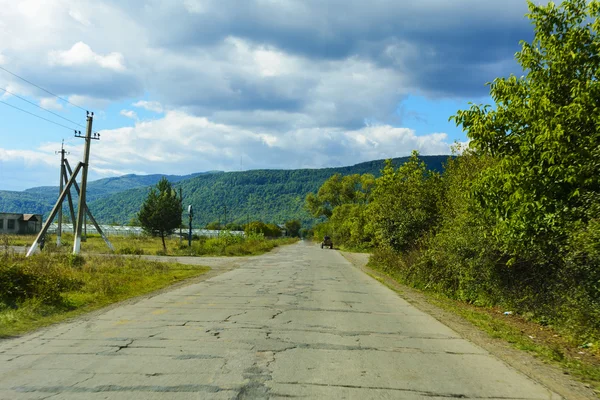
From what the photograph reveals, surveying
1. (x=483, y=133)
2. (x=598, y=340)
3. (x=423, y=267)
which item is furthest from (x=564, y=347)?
(x=423, y=267)

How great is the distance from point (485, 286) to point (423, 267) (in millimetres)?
4986

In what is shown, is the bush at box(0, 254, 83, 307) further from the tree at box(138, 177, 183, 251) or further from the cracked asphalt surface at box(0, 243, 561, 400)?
the tree at box(138, 177, 183, 251)

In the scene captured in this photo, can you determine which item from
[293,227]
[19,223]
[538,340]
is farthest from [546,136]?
[293,227]

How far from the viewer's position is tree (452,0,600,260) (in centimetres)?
848

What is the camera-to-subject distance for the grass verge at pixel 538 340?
22.8 ft

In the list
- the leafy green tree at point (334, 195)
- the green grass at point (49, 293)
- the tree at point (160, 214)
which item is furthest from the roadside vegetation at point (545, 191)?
the leafy green tree at point (334, 195)

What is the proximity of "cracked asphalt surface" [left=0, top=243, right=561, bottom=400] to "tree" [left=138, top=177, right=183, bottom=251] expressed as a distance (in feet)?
139

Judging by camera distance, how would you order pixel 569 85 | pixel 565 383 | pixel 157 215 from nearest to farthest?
pixel 565 383
pixel 569 85
pixel 157 215

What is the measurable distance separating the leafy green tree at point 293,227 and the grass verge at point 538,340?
548 feet

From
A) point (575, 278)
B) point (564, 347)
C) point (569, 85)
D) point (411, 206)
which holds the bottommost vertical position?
point (564, 347)

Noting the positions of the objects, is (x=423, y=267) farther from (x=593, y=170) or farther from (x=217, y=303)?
(x=593, y=170)

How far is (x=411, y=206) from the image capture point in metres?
23.8

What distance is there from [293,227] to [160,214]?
132276 millimetres

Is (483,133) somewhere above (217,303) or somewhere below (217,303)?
above
